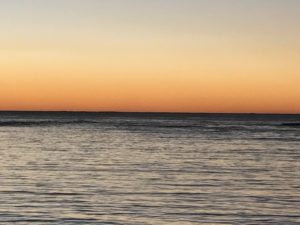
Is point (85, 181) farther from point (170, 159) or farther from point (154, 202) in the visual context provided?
point (170, 159)

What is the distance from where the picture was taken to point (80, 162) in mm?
37844

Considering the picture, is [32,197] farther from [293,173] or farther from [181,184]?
[293,173]

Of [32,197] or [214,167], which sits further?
[214,167]

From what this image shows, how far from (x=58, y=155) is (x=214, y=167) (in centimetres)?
1107

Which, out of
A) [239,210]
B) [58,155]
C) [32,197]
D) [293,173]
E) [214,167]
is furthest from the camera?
[58,155]

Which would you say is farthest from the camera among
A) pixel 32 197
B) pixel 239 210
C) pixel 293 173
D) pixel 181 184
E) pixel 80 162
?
pixel 80 162

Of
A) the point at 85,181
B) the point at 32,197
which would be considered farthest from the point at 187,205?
the point at 85,181

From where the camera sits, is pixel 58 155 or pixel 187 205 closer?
pixel 187 205

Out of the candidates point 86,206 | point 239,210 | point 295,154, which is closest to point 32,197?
point 86,206

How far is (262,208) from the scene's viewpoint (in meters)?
21.7

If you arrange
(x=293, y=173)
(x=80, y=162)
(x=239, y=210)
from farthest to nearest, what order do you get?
1. (x=80, y=162)
2. (x=293, y=173)
3. (x=239, y=210)

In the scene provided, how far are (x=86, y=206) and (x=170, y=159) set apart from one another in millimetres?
18898

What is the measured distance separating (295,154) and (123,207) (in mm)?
25531

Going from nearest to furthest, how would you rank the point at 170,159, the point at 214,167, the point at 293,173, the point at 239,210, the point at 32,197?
the point at 239,210
the point at 32,197
the point at 293,173
the point at 214,167
the point at 170,159
